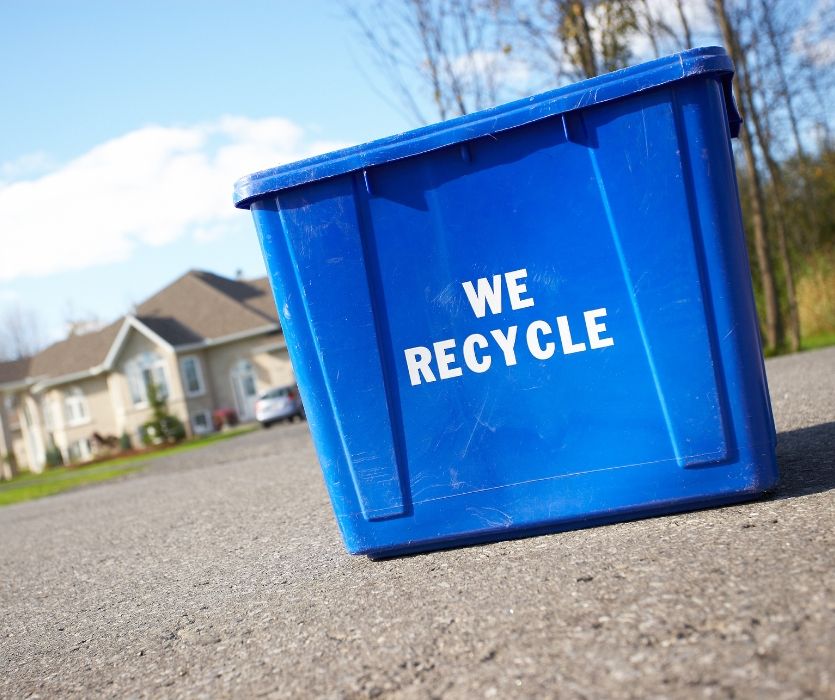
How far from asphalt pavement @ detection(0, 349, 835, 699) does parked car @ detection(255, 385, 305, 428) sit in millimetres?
26294

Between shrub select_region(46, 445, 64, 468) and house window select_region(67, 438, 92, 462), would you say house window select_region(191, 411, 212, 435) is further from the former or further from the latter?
shrub select_region(46, 445, 64, 468)

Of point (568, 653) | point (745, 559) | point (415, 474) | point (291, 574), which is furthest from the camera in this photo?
point (291, 574)

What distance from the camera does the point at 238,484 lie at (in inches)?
418


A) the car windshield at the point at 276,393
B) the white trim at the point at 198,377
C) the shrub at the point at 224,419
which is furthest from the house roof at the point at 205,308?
the car windshield at the point at 276,393

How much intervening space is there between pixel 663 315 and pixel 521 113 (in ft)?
3.30

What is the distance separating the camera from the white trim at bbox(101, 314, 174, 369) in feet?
136

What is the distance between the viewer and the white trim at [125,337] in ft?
136

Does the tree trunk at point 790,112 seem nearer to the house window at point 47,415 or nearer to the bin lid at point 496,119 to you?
the bin lid at point 496,119

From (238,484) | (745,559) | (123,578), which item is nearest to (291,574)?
(123,578)

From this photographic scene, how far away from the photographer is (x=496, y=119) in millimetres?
3887

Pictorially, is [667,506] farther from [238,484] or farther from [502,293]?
[238,484]

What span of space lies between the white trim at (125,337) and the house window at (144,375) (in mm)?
773

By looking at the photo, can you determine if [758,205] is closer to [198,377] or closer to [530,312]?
[530,312]

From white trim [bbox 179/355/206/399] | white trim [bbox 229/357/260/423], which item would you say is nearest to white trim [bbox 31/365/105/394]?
white trim [bbox 179/355/206/399]
